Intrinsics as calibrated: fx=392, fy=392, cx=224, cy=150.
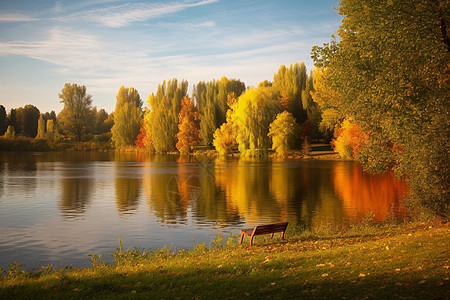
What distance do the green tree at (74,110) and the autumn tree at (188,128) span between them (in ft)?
114

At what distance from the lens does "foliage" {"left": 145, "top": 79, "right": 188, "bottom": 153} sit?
314 ft

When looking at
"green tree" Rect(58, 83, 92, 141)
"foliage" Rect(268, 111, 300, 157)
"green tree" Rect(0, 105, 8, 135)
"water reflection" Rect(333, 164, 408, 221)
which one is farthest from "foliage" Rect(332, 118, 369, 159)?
"green tree" Rect(0, 105, 8, 135)

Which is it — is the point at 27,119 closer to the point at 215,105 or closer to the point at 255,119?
the point at 215,105

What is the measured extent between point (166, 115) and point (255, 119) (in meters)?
29.2

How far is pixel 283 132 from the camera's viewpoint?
71.6 metres

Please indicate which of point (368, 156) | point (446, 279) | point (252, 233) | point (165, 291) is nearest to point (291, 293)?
point (165, 291)

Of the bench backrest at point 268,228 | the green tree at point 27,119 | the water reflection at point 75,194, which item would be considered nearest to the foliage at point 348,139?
the water reflection at point 75,194

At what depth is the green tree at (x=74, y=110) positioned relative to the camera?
111 meters

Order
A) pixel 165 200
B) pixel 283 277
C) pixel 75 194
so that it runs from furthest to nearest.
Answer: pixel 75 194
pixel 165 200
pixel 283 277

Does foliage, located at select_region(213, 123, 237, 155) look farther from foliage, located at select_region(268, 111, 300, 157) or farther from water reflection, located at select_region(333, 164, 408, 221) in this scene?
water reflection, located at select_region(333, 164, 408, 221)

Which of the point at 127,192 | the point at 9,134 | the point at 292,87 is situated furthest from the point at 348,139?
the point at 9,134

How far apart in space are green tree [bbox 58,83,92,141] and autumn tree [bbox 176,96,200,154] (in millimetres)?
34604

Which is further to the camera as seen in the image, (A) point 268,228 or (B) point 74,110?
(B) point 74,110

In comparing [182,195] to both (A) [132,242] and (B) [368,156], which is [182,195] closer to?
(A) [132,242]
